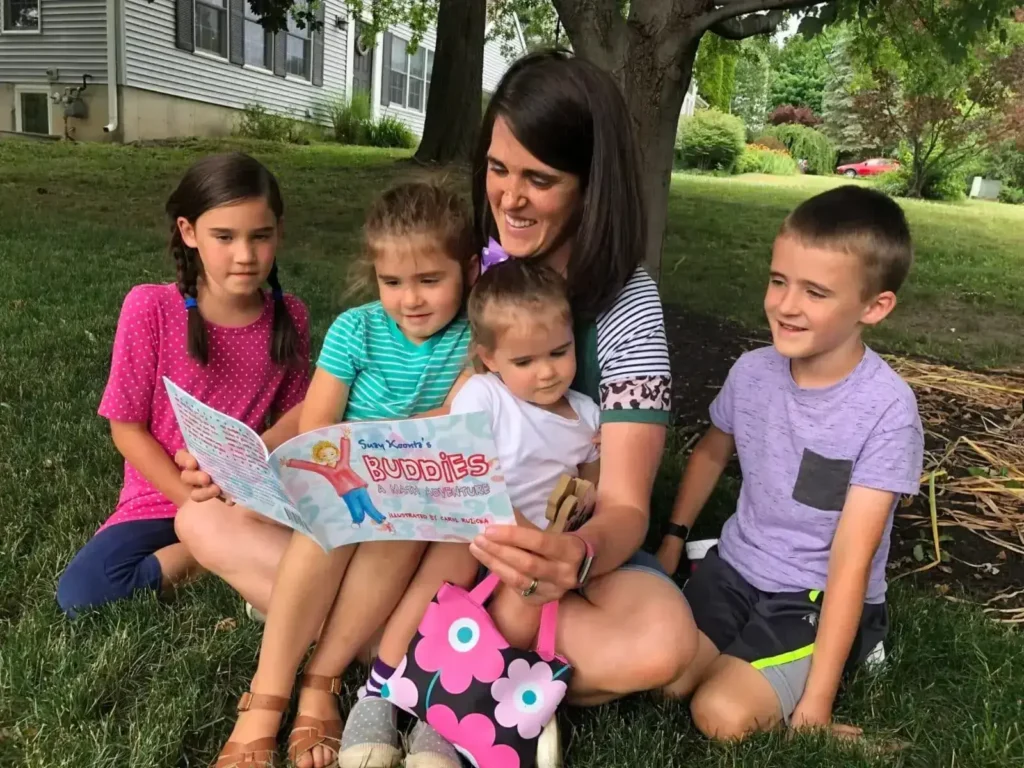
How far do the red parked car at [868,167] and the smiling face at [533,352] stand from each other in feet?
105

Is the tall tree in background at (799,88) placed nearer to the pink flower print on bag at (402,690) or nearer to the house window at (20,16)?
the house window at (20,16)

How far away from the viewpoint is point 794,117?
4450 cm

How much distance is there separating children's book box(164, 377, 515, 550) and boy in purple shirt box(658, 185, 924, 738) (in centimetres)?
87

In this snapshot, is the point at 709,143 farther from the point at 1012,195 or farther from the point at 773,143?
the point at 1012,195

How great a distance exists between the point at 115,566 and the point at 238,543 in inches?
17.2

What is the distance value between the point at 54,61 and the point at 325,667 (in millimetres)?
16488

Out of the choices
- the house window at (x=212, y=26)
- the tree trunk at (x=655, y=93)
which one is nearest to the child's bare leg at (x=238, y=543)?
the tree trunk at (x=655, y=93)

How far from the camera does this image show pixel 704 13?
3.98 meters

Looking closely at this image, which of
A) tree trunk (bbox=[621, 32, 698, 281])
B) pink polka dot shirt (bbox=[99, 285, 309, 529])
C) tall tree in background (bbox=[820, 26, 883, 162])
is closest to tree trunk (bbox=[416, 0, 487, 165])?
tree trunk (bbox=[621, 32, 698, 281])

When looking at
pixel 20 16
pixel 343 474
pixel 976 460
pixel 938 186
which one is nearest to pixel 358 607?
pixel 343 474

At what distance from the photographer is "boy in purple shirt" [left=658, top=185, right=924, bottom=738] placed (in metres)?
2.04

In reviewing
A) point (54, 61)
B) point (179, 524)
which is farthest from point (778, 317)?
point (54, 61)

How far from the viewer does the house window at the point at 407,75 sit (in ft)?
77.1

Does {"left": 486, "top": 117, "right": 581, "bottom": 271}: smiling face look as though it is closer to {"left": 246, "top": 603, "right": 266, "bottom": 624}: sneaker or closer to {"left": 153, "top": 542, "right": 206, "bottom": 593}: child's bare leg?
{"left": 246, "top": 603, "right": 266, "bottom": 624}: sneaker
